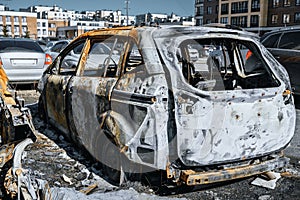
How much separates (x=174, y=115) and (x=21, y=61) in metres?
7.40

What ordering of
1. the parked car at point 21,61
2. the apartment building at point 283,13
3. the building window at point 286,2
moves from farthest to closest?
1. the building window at point 286,2
2. the apartment building at point 283,13
3. the parked car at point 21,61

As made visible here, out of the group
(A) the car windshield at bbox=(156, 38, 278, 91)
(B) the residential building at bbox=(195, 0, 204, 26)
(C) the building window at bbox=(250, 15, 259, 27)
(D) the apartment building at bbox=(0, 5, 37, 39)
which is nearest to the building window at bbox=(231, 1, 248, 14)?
(C) the building window at bbox=(250, 15, 259, 27)

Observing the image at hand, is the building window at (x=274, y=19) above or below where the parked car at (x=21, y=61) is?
above

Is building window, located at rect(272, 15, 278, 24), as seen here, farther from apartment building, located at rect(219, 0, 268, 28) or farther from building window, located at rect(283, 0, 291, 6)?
building window, located at rect(283, 0, 291, 6)

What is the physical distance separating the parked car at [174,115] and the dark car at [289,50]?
405 centimetres

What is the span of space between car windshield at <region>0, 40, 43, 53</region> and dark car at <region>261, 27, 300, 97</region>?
6.29m

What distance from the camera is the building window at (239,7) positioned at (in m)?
62.6

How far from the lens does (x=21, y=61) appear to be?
31.8 feet

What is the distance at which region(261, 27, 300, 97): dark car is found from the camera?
8133 millimetres

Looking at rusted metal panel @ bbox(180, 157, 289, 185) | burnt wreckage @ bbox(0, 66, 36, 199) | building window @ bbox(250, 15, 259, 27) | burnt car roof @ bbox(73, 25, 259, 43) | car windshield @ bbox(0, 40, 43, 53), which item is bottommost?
rusted metal panel @ bbox(180, 157, 289, 185)

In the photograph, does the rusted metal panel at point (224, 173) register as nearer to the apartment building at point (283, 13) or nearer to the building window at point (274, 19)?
the apartment building at point (283, 13)

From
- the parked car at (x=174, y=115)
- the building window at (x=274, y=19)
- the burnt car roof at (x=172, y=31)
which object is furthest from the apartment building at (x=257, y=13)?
the parked car at (x=174, y=115)

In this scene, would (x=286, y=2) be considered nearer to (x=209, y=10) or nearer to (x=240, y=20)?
(x=240, y=20)

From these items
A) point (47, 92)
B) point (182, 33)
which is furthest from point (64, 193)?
point (47, 92)
